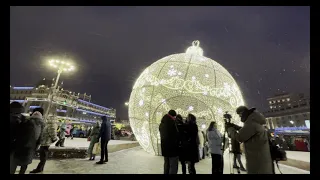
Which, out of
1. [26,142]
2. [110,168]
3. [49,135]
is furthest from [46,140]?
[110,168]

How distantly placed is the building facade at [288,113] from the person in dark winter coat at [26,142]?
211ft

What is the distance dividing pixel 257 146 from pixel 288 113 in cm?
8367

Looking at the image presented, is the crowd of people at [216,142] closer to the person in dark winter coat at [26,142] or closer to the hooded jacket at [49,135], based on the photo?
the person in dark winter coat at [26,142]

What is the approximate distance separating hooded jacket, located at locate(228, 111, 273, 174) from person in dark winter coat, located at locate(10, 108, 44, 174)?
4082 millimetres

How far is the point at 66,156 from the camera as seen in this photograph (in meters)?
6.86

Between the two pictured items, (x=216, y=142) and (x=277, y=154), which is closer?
(x=277, y=154)

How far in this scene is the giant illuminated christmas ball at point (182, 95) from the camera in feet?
23.5

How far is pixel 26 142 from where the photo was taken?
362 cm

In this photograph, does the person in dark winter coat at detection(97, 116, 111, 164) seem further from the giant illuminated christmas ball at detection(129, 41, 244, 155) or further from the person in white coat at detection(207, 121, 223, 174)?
the person in white coat at detection(207, 121, 223, 174)

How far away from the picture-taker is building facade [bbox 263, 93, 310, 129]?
216 feet

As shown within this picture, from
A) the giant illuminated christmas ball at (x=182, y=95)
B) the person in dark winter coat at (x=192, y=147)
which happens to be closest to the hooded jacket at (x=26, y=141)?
the person in dark winter coat at (x=192, y=147)

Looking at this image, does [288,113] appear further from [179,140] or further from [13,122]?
[13,122]
